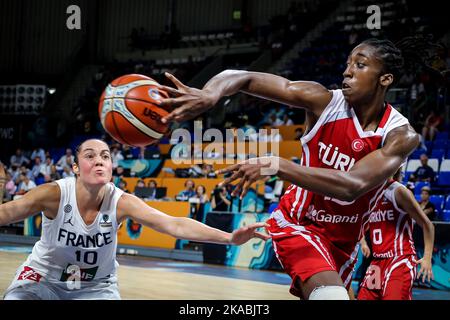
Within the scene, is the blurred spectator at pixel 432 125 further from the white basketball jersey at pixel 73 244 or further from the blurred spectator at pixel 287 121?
the white basketball jersey at pixel 73 244

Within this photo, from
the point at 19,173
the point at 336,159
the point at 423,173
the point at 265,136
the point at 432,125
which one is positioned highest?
the point at 336,159

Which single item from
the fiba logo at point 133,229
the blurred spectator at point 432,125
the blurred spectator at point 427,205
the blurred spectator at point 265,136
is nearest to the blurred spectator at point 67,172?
the fiba logo at point 133,229

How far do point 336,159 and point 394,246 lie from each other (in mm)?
1606

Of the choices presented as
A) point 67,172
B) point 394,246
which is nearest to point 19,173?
point 67,172

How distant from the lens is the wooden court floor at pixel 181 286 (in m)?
7.40

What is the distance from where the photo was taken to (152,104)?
3174 mm

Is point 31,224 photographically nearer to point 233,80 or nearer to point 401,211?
point 401,211

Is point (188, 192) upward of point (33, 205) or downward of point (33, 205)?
downward

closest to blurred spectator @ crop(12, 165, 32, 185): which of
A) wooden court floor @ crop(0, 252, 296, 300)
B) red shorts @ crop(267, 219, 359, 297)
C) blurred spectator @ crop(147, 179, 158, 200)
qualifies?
blurred spectator @ crop(147, 179, 158, 200)

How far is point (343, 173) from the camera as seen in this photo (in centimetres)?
302

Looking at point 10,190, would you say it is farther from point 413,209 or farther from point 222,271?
point 413,209

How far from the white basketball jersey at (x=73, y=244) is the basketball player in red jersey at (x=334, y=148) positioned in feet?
3.46
